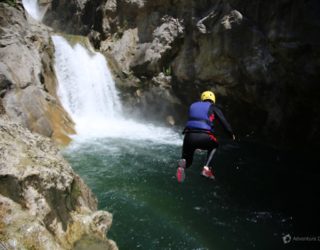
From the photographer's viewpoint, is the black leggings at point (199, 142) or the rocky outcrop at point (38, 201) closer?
the rocky outcrop at point (38, 201)

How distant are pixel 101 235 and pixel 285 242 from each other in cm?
479

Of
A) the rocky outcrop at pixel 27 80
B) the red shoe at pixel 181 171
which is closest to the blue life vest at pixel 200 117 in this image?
the red shoe at pixel 181 171

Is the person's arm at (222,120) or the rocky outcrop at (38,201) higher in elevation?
the person's arm at (222,120)

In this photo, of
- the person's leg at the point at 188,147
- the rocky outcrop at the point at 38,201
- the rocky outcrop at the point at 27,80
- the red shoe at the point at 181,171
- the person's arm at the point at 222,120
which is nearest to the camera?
the rocky outcrop at the point at 38,201

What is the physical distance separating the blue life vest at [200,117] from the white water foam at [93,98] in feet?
33.3

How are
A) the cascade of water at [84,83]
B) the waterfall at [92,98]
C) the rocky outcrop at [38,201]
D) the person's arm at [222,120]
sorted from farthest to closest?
1. the cascade of water at [84,83]
2. the waterfall at [92,98]
3. the person's arm at [222,120]
4. the rocky outcrop at [38,201]

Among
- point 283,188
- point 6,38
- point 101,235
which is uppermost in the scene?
point 6,38

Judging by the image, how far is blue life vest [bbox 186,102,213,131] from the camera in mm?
6477

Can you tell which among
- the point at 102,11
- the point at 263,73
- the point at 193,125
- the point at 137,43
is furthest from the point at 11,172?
the point at 102,11

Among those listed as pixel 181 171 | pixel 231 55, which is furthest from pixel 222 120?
pixel 231 55

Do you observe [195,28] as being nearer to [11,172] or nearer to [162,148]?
[162,148]

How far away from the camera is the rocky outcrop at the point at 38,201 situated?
15.0 ft

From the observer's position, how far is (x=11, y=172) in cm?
515

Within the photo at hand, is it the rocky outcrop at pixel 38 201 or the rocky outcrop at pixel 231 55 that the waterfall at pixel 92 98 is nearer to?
the rocky outcrop at pixel 231 55
